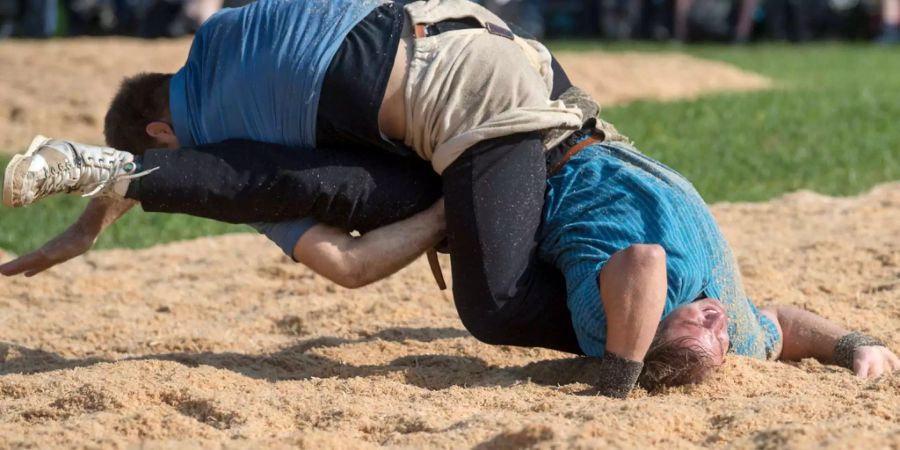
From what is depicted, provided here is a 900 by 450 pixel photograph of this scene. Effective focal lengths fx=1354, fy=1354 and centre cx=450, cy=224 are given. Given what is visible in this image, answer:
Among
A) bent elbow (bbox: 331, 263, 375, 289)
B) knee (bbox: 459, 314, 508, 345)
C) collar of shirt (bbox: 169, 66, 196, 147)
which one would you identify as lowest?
knee (bbox: 459, 314, 508, 345)

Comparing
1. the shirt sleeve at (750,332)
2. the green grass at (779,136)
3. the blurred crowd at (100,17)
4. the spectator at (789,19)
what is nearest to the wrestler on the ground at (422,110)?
the shirt sleeve at (750,332)

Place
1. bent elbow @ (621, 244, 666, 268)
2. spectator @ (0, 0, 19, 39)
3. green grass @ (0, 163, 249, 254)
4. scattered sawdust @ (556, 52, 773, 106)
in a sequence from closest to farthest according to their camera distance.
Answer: bent elbow @ (621, 244, 666, 268) → green grass @ (0, 163, 249, 254) → scattered sawdust @ (556, 52, 773, 106) → spectator @ (0, 0, 19, 39)

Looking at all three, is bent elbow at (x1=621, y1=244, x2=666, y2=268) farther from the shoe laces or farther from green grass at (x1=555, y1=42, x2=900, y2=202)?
green grass at (x1=555, y1=42, x2=900, y2=202)

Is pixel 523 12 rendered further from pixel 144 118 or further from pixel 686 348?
pixel 686 348

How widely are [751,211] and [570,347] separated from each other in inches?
117

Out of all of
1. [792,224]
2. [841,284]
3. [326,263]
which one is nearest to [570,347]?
[326,263]

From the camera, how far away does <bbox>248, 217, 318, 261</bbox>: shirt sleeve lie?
4.00 meters

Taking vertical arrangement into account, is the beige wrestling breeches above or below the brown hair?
above

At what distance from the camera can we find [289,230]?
13.2 ft

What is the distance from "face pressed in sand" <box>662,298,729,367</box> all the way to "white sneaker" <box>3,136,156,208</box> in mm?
1531

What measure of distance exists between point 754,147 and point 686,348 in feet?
17.3

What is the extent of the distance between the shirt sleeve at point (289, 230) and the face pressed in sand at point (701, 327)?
1085 mm

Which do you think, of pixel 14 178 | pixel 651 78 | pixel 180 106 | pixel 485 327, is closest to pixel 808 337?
pixel 485 327

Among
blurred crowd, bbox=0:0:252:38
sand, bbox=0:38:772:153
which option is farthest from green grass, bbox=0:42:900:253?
blurred crowd, bbox=0:0:252:38
